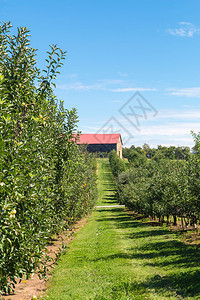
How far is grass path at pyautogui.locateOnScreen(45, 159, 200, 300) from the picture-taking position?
7.52m

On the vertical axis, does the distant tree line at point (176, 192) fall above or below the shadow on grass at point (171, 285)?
above

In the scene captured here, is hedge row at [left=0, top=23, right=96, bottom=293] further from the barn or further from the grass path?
the barn

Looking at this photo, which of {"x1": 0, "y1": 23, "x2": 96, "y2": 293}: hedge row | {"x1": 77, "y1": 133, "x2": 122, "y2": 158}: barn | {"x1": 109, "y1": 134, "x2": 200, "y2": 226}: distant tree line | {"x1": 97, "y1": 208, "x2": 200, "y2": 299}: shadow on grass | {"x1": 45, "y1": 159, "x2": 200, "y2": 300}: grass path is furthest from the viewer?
{"x1": 77, "y1": 133, "x2": 122, "y2": 158}: barn

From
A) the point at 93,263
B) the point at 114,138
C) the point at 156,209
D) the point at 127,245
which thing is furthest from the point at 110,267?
the point at 114,138

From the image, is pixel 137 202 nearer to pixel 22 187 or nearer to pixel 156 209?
pixel 156 209

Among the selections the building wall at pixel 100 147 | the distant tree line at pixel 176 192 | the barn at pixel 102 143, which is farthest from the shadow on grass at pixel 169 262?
the building wall at pixel 100 147

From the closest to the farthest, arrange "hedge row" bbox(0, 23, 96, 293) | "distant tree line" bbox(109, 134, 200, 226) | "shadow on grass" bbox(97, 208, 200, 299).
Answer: "hedge row" bbox(0, 23, 96, 293) < "shadow on grass" bbox(97, 208, 200, 299) < "distant tree line" bbox(109, 134, 200, 226)

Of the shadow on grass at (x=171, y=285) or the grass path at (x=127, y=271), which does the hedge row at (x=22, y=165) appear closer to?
the grass path at (x=127, y=271)

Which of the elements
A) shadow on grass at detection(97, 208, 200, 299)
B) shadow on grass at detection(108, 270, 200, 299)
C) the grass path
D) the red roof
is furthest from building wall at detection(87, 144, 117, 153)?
shadow on grass at detection(108, 270, 200, 299)

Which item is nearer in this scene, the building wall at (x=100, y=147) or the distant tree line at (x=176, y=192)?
the distant tree line at (x=176, y=192)

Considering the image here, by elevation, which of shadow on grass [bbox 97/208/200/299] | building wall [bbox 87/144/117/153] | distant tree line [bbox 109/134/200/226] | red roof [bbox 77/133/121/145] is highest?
red roof [bbox 77/133/121/145]

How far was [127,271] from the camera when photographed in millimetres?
9367

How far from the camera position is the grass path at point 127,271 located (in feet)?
24.7

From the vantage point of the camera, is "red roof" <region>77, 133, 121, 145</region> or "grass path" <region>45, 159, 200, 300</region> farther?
"red roof" <region>77, 133, 121, 145</region>
